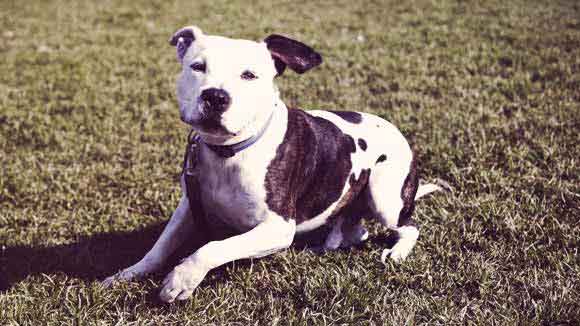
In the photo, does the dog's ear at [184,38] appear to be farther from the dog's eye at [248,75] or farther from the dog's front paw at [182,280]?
the dog's front paw at [182,280]

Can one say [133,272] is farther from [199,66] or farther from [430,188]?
[430,188]

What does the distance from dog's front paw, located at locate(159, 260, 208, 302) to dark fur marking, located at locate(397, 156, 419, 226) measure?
4.94ft

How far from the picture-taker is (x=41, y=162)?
15.9 ft

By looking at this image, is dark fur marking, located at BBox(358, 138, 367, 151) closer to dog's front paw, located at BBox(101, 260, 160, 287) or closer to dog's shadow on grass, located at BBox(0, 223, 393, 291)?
dog's shadow on grass, located at BBox(0, 223, 393, 291)

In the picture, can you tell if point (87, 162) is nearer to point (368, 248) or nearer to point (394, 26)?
point (368, 248)

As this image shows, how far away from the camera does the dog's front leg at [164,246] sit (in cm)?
314

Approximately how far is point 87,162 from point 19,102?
1873mm

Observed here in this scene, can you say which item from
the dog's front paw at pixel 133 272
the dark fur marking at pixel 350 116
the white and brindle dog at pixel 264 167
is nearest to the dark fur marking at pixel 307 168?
the white and brindle dog at pixel 264 167

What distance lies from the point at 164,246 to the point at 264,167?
2.81 ft

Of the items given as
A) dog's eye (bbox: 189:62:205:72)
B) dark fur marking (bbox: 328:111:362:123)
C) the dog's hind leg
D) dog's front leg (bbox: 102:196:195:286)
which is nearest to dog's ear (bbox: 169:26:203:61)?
dog's eye (bbox: 189:62:205:72)

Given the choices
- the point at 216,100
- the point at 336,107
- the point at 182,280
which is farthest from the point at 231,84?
the point at 336,107

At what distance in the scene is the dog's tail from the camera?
4.06 m

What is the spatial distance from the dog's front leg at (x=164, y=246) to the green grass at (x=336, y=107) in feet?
0.31

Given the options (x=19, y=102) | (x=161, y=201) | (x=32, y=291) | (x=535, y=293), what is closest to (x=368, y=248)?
(x=535, y=293)
